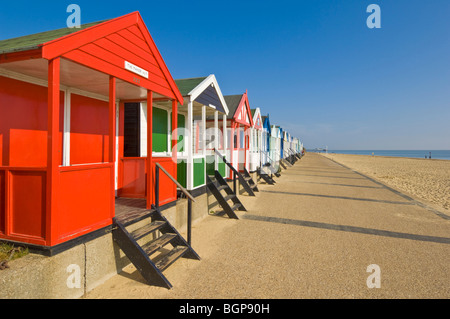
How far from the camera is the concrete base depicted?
2596 mm

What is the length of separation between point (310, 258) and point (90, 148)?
525 centimetres

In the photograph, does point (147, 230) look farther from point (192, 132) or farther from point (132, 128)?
point (192, 132)

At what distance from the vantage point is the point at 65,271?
10.2 ft

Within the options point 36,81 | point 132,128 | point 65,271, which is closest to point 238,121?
point 132,128

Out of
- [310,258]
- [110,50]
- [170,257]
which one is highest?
[110,50]

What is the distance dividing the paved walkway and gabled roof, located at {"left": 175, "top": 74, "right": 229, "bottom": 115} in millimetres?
3640

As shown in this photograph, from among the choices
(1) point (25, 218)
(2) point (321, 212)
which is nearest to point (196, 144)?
(2) point (321, 212)

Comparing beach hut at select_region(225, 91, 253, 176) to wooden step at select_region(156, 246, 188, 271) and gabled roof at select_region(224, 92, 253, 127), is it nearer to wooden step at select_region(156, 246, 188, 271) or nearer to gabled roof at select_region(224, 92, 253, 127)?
gabled roof at select_region(224, 92, 253, 127)

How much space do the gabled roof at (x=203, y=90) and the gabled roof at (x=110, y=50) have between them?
1173mm

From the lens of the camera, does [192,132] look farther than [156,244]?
Yes
